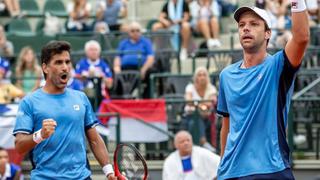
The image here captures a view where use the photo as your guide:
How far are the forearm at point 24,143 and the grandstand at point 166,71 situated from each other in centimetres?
492

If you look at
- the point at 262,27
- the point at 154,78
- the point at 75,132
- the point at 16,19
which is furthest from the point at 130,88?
the point at 262,27

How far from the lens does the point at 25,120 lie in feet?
26.1

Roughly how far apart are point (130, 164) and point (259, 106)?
3.17 meters

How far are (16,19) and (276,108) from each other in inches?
543

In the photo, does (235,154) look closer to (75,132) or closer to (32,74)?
(75,132)

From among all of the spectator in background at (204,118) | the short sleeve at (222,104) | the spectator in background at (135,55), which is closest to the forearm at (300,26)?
the short sleeve at (222,104)

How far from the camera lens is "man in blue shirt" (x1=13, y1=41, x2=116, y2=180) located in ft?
26.1

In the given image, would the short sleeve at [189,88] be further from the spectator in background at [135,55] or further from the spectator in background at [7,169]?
the spectator in background at [7,169]

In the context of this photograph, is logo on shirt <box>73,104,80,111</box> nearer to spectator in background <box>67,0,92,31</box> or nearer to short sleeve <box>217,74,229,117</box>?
short sleeve <box>217,74,229,117</box>

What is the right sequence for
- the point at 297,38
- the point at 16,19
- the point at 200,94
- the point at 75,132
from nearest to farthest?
the point at 297,38
the point at 75,132
the point at 200,94
the point at 16,19

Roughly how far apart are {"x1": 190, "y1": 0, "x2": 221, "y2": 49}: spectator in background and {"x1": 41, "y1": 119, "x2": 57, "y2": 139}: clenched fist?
10676mm

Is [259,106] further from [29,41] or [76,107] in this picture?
[29,41]

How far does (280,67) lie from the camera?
657cm

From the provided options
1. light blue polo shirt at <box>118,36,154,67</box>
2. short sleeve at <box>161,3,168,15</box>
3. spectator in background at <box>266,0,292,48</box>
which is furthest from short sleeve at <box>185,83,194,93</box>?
short sleeve at <box>161,3,168,15</box>
